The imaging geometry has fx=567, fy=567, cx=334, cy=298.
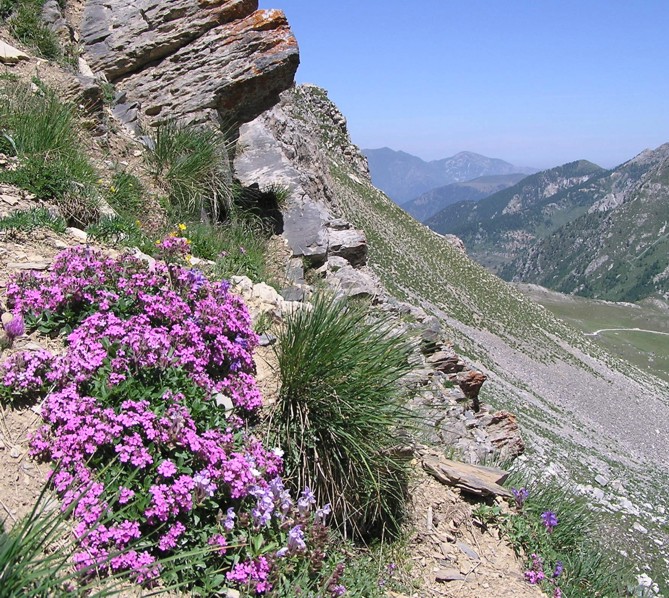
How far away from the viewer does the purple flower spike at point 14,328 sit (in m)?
3.61

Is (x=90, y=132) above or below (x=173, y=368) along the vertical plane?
above

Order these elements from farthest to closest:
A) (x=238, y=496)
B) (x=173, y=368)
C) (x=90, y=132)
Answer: (x=90, y=132), (x=173, y=368), (x=238, y=496)

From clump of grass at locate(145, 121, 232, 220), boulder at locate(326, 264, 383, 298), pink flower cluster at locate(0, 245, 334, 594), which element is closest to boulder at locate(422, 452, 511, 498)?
pink flower cluster at locate(0, 245, 334, 594)

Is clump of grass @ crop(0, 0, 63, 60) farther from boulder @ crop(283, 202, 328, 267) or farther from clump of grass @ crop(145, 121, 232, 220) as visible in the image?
boulder @ crop(283, 202, 328, 267)

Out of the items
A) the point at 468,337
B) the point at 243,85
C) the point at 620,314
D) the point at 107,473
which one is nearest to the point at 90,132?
the point at 243,85

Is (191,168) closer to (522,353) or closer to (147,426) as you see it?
(147,426)

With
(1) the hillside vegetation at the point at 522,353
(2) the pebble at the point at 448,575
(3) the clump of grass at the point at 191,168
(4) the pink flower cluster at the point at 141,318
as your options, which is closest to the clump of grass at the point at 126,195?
(3) the clump of grass at the point at 191,168

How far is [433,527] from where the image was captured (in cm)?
462

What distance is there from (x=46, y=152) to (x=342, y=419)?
14.5 ft

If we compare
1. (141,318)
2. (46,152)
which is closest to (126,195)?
(46,152)

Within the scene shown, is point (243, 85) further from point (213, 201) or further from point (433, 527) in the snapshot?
point (433, 527)

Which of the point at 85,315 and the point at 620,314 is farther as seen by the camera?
the point at 620,314

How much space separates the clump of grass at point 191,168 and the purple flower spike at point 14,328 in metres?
4.07

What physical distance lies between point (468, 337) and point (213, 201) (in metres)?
35.4
